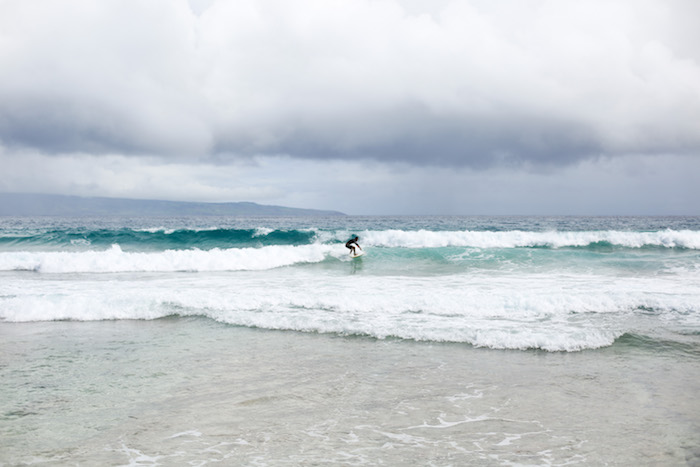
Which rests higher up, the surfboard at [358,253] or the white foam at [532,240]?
the white foam at [532,240]

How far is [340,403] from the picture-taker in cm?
516

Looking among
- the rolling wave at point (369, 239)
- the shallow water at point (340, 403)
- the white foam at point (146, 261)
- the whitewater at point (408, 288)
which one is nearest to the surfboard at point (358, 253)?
the whitewater at point (408, 288)

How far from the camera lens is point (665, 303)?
1016 centimetres

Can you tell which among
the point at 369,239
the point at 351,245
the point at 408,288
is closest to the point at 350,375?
the point at 408,288

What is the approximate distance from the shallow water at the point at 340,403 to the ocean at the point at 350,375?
0.03m

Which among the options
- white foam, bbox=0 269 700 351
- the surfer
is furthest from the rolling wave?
white foam, bbox=0 269 700 351

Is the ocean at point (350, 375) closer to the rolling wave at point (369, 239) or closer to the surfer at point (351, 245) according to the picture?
the surfer at point (351, 245)

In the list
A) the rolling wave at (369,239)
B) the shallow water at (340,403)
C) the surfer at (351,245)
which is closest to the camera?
the shallow water at (340,403)

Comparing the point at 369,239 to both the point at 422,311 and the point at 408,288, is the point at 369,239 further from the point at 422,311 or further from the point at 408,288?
the point at 422,311

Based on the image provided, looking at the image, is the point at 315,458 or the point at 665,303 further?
the point at 665,303

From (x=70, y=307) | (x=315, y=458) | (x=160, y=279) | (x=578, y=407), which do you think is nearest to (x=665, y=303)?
(x=578, y=407)

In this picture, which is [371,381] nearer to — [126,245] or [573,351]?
[573,351]

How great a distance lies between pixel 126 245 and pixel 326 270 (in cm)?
1690

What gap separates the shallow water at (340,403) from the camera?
4074 mm
